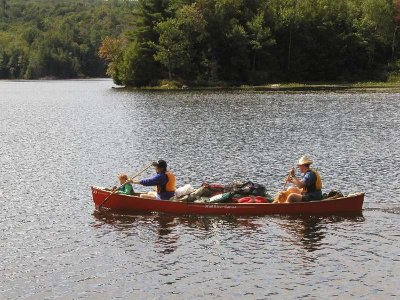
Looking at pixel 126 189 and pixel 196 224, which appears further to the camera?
pixel 126 189

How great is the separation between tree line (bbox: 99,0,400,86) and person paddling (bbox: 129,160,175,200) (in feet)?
290

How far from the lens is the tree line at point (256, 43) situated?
117750 mm

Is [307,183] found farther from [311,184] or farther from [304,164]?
[304,164]

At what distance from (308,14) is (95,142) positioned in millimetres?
86892

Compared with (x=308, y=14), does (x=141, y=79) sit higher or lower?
lower

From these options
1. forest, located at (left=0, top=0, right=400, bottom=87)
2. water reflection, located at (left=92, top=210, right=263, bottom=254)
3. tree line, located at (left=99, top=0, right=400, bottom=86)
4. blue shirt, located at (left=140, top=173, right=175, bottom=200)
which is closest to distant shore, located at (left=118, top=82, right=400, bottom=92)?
forest, located at (left=0, top=0, right=400, bottom=87)

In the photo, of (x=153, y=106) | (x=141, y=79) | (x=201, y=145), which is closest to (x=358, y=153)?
(x=201, y=145)

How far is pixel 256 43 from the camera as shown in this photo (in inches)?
4614

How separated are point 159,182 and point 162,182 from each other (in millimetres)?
153

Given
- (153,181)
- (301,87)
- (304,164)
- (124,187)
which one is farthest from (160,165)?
(301,87)

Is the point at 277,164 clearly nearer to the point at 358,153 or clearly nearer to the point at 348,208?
the point at 358,153

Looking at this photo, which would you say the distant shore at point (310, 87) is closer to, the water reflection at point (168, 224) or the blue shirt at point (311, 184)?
the blue shirt at point (311, 184)

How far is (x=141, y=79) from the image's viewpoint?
401 feet

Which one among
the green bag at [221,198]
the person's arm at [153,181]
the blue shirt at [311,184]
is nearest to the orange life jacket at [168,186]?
the person's arm at [153,181]
